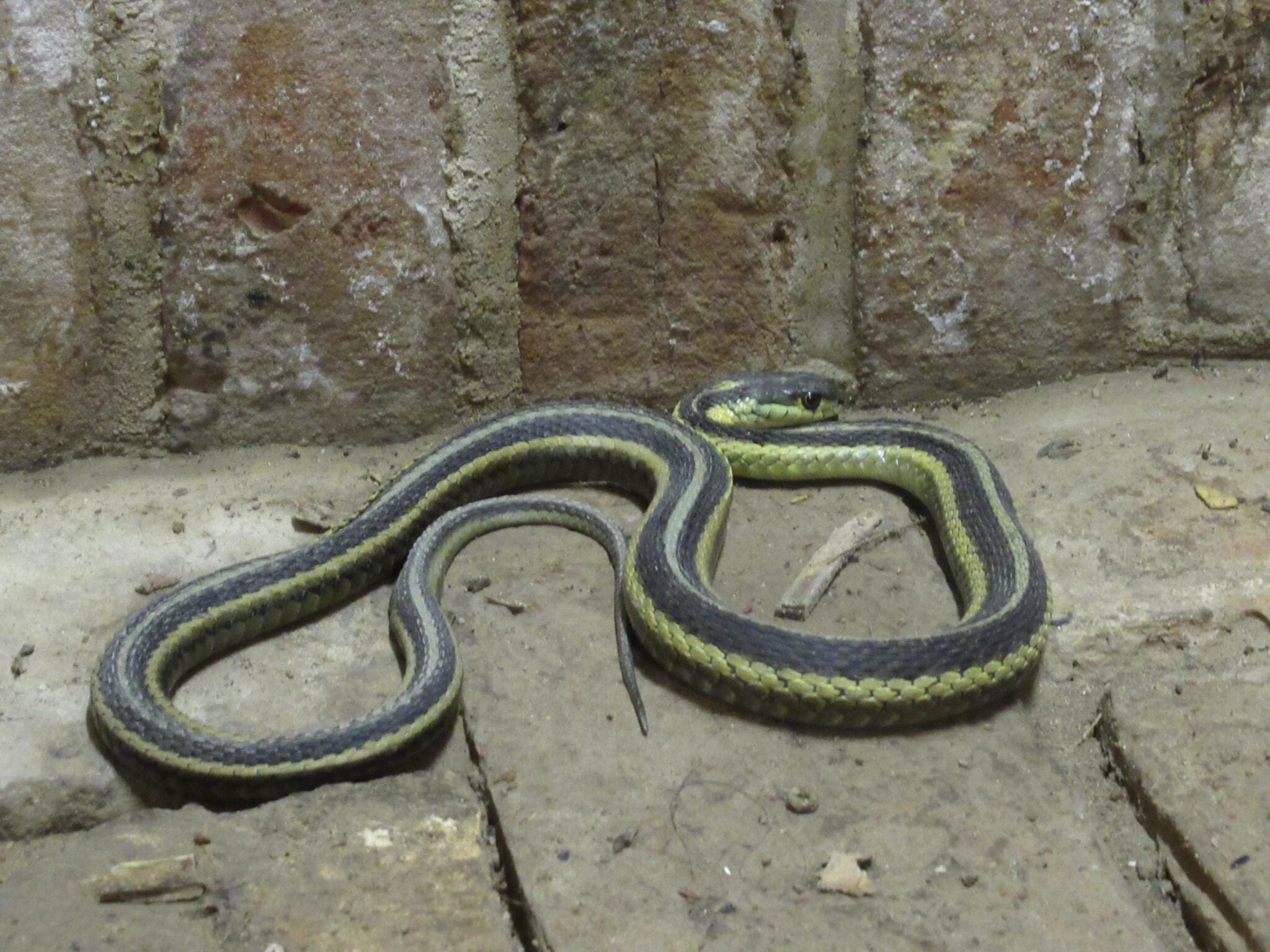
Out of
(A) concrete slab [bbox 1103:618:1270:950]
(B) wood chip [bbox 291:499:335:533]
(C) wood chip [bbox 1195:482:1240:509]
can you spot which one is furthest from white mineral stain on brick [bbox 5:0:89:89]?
(C) wood chip [bbox 1195:482:1240:509]

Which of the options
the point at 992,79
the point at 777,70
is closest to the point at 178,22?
the point at 777,70

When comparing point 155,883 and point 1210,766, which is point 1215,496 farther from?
point 155,883

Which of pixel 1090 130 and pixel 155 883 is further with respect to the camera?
pixel 1090 130

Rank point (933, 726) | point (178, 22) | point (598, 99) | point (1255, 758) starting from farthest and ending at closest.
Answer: point (598, 99), point (178, 22), point (933, 726), point (1255, 758)

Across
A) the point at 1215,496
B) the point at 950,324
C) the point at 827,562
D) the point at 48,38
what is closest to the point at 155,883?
the point at 827,562

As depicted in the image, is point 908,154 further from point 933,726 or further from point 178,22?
point 178,22

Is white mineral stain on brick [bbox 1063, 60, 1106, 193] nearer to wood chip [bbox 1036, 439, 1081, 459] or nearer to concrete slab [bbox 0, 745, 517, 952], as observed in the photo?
wood chip [bbox 1036, 439, 1081, 459]
